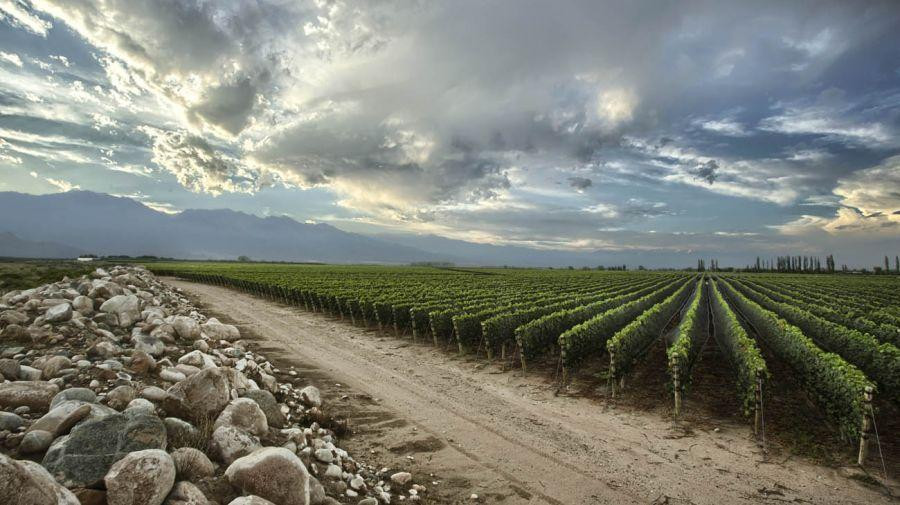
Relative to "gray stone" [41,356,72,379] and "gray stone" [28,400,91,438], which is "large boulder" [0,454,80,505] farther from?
"gray stone" [41,356,72,379]

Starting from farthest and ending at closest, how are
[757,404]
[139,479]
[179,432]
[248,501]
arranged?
[757,404], [179,432], [248,501], [139,479]

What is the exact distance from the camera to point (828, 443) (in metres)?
11.2

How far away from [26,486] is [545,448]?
910 cm

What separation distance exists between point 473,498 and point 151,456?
17.6 feet

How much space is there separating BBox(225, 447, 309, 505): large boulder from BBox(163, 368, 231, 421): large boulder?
2138 mm

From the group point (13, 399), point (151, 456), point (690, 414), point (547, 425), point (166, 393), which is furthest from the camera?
point (690, 414)

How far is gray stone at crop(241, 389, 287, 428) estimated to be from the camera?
29.9 ft

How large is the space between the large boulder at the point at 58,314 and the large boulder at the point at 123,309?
4.53ft

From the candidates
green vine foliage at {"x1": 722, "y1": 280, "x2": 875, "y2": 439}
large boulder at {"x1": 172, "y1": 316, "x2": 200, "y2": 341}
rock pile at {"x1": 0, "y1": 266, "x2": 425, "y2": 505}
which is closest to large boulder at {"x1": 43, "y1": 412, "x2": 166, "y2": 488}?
rock pile at {"x1": 0, "y1": 266, "x2": 425, "y2": 505}

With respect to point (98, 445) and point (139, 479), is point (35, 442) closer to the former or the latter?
point (98, 445)

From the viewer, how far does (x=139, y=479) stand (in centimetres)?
507

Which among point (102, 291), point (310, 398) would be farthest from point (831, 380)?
point (102, 291)

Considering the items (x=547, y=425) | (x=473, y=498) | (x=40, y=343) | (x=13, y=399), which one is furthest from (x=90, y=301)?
(x=547, y=425)

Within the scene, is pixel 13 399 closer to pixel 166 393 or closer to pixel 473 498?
pixel 166 393
